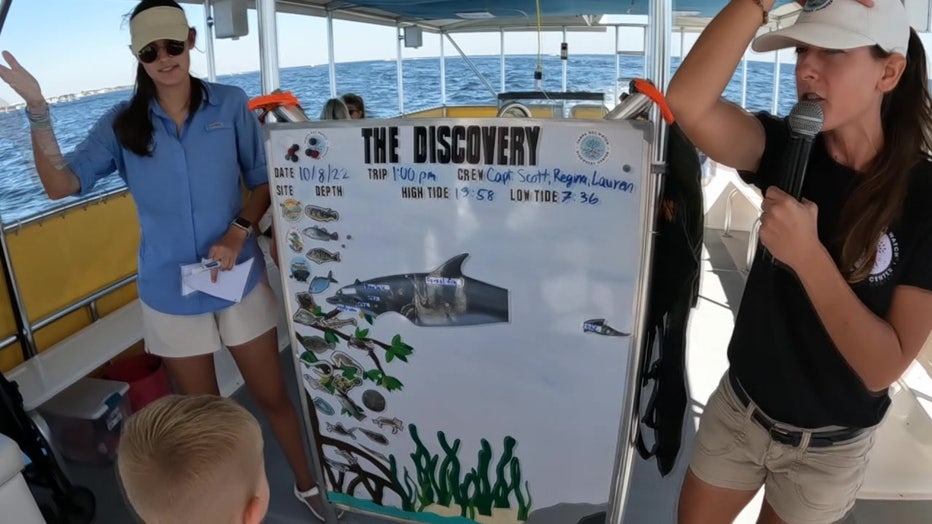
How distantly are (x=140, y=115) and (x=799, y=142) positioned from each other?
165 centimetres

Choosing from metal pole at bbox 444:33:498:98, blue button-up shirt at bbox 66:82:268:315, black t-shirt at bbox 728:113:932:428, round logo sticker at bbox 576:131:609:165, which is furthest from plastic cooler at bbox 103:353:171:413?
metal pole at bbox 444:33:498:98

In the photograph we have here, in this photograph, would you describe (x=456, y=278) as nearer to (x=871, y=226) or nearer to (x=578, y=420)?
(x=578, y=420)

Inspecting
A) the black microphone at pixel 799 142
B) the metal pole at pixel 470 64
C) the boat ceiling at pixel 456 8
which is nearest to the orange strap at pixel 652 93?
the black microphone at pixel 799 142

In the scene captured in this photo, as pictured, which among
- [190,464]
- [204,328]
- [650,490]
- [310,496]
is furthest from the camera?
[650,490]

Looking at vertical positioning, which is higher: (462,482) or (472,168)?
(472,168)

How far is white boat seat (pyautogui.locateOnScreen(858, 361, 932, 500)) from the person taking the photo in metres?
2.26

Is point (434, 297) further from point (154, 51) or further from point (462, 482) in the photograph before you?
point (154, 51)

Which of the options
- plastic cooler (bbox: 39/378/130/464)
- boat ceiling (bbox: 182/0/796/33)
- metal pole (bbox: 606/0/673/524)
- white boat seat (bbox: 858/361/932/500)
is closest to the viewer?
metal pole (bbox: 606/0/673/524)

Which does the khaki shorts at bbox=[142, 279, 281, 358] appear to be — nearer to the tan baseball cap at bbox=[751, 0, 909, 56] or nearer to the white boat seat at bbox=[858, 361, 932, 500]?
the tan baseball cap at bbox=[751, 0, 909, 56]

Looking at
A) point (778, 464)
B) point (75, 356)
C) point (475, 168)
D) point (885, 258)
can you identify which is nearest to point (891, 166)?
point (885, 258)

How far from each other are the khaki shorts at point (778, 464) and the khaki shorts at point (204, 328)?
4.37 ft

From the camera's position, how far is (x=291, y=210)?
5.68 feet

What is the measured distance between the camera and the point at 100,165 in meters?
1.86

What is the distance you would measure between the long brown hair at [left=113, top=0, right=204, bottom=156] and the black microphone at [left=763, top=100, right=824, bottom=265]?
1.54 meters
